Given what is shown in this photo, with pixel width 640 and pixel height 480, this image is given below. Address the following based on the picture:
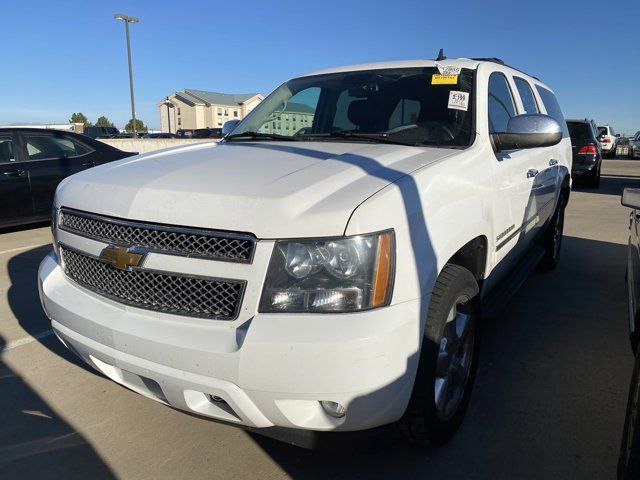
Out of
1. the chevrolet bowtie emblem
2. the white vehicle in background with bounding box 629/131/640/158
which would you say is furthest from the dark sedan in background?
the white vehicle in background with bounding box 629/131/640/158

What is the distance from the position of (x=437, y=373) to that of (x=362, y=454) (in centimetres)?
49

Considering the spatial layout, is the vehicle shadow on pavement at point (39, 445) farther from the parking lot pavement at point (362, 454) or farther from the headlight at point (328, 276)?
the headlight at point (328, 276)

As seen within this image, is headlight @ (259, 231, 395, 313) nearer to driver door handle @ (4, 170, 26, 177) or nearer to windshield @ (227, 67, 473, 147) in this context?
windshield @ (227, 67, 473, 147)

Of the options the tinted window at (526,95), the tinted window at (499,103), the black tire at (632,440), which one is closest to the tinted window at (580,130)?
the tinted window at (526,95)

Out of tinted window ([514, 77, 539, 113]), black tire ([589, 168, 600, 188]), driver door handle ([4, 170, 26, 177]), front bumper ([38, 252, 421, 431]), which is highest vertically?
tinted window ([514, 77, 539, 113])

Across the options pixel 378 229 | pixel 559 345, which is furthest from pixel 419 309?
pixel 559 345

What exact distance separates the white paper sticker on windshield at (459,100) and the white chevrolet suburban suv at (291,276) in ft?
0.59

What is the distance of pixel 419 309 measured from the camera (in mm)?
1935

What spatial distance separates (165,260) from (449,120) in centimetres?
190

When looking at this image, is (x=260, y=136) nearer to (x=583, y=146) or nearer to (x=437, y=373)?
(x=437, y=373)

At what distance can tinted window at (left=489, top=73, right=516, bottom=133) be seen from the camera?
127 inches

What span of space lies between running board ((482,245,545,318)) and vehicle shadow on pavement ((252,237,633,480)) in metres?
0.41

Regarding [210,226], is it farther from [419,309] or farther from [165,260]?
[419,309]

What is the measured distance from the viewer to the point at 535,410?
2.73m
